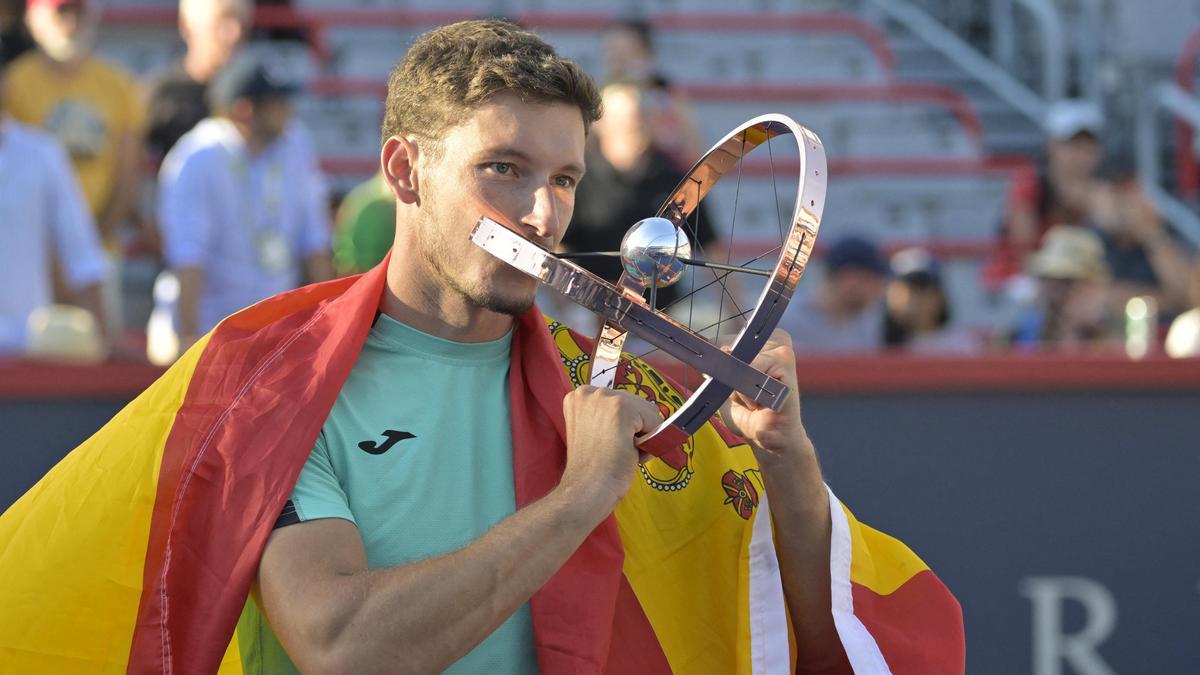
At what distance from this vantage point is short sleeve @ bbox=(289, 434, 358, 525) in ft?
7.78

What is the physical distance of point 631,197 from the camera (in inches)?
232

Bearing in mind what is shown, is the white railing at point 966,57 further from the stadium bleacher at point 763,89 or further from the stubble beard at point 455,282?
the stubble beard at point 455,282

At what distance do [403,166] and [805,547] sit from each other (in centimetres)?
87

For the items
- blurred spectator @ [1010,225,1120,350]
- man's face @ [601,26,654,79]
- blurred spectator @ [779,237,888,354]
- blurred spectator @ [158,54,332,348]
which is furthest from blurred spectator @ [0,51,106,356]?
blurred spectator @ [1010,225,1120,350]

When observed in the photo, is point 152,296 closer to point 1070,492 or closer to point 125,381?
point 125,381

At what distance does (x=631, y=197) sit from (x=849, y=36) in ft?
17.6

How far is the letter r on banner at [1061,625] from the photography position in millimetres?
4703

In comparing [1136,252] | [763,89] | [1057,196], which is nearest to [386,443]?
[1136,252]

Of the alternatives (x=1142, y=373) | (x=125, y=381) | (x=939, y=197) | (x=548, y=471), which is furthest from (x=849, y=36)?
(x=548, y=471)

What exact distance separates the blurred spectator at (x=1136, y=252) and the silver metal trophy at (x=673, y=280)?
16.3ft

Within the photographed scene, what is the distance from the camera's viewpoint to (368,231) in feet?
19.5

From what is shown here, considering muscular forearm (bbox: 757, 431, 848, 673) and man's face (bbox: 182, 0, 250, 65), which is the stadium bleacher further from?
muscular forearm (bbox: 757, 431, 848, 673)

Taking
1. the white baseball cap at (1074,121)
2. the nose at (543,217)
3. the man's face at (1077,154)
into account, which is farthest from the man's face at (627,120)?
the nose at (543,217)

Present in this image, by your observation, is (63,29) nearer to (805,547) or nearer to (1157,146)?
(805,547)
